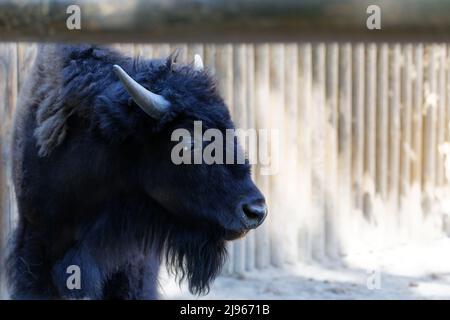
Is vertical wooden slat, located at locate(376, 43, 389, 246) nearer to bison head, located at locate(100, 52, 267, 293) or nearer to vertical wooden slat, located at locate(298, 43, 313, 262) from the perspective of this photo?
vertical wooden slat, located at locate(298, 43, 313, 262)

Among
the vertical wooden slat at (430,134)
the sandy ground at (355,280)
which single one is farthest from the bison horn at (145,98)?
the vertical wooden slat at (430,134)

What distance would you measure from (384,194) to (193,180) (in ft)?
17.0

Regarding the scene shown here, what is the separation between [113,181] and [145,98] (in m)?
0.56

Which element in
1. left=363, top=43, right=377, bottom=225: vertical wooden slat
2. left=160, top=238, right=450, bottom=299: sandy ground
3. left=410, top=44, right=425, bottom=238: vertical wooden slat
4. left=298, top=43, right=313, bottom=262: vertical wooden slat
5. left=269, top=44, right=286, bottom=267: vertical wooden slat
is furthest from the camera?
left=410, top=44, right=425, bottom=238: vertical wooden slat

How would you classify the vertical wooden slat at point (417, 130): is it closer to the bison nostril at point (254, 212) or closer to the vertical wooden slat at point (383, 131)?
the vertical wooden slat at point (383, 131)

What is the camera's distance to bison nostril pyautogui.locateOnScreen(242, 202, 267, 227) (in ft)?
12.8

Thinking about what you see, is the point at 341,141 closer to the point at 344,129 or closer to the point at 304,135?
the point at 344,129

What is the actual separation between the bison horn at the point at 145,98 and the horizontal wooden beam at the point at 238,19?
2.63m

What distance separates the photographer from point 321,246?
842cm

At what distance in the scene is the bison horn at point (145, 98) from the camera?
159 inches

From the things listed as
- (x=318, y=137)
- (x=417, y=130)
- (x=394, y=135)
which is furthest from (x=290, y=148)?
(x=417, y=130)

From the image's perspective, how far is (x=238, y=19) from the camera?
1.28m

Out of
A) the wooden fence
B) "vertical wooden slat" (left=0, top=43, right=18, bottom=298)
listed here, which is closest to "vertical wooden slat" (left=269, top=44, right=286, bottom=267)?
the wooden fence
